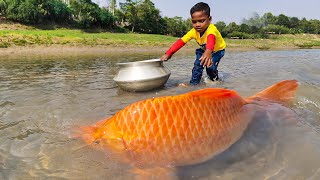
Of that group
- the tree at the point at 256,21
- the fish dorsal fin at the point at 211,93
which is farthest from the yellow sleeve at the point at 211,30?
the tree at the point at 256,21

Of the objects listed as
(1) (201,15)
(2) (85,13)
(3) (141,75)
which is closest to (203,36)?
(1) (201,15)

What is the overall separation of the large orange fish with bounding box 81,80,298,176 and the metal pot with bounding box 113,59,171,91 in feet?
8.55

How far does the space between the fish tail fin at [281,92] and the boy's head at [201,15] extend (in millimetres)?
2420

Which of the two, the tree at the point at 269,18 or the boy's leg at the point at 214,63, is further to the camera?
the tree at the point at 269,18

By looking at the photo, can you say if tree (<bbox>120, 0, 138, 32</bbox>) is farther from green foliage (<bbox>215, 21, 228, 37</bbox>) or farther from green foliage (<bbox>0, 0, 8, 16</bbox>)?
green foliage (<bbox>0, 0, 8, 16</bbox>)

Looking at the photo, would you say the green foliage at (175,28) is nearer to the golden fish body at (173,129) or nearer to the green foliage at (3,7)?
the green foliage at (3,7)

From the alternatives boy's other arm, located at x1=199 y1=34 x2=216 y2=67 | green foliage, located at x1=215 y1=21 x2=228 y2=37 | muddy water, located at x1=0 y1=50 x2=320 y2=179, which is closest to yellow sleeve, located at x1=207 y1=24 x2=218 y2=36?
boy's other arm, located at x1=199 y1=34 x2=216 y2=67

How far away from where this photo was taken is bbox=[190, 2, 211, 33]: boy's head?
206 inches

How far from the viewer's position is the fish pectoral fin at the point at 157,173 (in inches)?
79.3

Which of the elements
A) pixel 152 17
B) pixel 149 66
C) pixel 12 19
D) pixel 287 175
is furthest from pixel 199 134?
pixel 152 17

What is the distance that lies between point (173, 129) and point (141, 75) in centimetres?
290

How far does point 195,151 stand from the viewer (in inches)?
81.9

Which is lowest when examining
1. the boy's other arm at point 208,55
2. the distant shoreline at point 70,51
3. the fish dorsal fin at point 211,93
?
the distant shoreline at point 70,51

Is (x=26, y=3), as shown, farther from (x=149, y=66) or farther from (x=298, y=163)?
(x=298, y=163)
